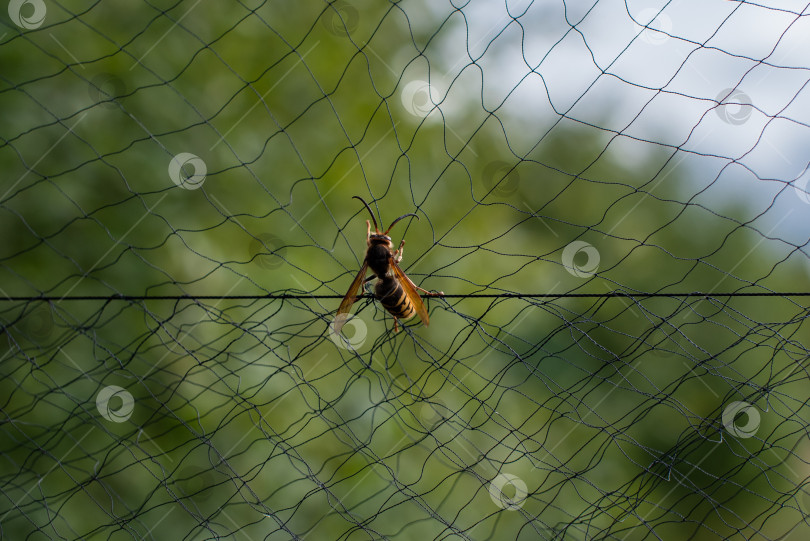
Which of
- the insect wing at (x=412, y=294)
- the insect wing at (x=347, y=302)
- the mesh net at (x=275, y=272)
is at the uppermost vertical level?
the insect wing at (x=412, y=294)

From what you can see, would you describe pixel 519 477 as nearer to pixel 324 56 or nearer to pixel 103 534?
pixel 103 534

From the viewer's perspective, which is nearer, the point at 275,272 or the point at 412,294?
the point at 412,294

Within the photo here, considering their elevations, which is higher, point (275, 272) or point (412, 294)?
point (412, 294)

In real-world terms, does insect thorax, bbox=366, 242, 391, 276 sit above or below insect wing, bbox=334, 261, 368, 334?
above

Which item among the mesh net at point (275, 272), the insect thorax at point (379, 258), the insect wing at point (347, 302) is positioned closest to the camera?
the insect wing at point (347, 302)

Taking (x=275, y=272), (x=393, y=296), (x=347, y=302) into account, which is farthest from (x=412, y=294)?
(x=275, y=272)

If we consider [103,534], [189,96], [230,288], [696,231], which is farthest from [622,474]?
[189,96]

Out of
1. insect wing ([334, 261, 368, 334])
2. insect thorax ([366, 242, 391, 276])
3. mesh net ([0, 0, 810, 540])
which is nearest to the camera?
insect wing ([334, 261, 368, 334])

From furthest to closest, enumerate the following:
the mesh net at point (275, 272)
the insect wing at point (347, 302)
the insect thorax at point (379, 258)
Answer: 1. the mesh net at point (275, 272)
2. the insect thorax at point (379, 258)
3. the insect wing at point (347, 302)

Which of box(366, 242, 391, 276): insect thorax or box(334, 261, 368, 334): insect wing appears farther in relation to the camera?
box(366, 242, 391, 276): insect thorax

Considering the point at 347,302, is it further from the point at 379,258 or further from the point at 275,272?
the point at 275,272
